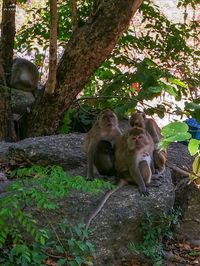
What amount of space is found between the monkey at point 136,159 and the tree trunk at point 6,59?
234 cm

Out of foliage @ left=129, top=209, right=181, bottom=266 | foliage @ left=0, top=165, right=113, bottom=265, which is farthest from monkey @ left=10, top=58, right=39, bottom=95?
foliage @ left=0, top=165, right=113, bottom=265

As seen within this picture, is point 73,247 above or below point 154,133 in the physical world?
below

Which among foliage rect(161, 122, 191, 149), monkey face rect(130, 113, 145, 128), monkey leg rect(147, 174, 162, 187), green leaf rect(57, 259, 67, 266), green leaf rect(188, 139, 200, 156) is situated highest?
foliage rect(161, 122, 191, 149)

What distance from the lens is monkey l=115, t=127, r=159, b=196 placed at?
5.48 meters

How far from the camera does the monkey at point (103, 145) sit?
5867 millimetres

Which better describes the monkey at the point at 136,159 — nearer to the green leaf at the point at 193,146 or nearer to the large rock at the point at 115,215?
the large rock at the point at 115,215

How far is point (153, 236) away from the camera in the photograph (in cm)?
507

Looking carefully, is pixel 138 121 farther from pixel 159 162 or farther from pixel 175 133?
pixel 175 133

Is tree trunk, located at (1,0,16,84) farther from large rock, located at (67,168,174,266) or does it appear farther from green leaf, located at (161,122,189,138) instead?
green leaf, located at (161,122,189,138)

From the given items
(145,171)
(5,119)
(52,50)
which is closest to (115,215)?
(145,171)

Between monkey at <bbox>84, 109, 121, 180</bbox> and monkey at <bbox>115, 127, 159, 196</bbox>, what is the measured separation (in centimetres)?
16

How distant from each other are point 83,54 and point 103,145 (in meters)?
1.62

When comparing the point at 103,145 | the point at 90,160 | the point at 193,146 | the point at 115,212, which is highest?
the point at 193,146

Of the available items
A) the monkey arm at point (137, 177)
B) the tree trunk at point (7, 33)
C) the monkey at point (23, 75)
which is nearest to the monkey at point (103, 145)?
the monkey arm at point (137, 177)
